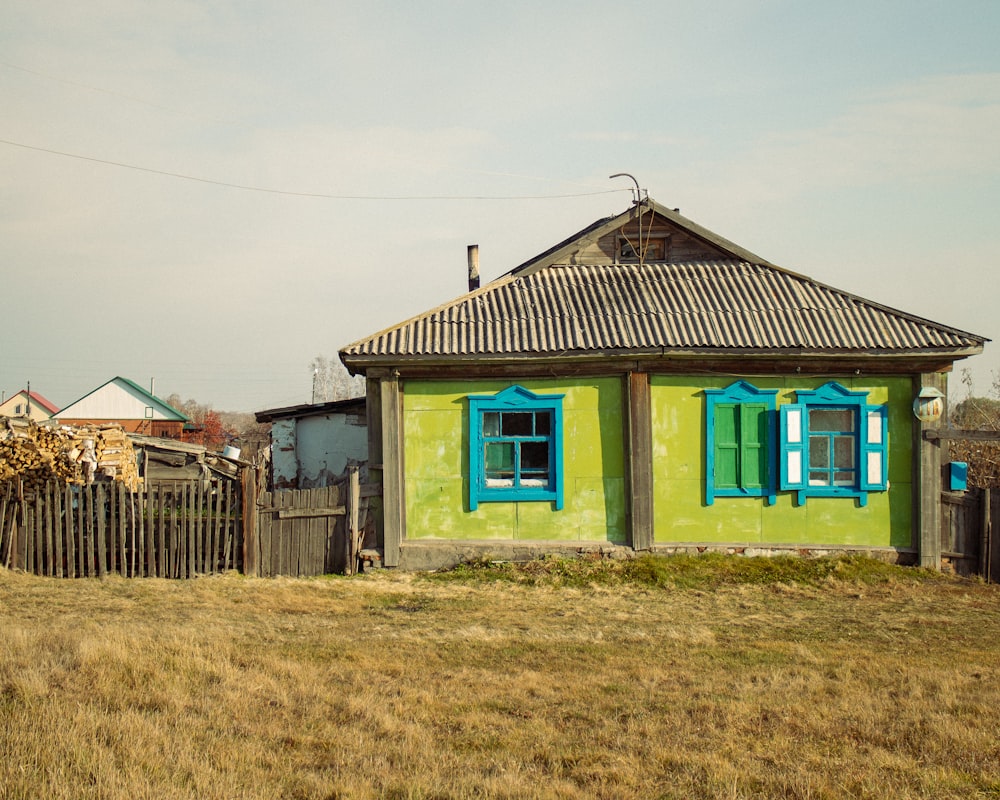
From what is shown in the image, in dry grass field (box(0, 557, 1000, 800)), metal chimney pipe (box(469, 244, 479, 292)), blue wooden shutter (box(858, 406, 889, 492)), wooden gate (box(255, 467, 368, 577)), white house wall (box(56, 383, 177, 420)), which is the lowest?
dry grass field (box(0, 557, 1000, 800))

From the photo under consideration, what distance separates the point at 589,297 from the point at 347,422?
19.6ft

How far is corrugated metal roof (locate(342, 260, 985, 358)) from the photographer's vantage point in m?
12.3

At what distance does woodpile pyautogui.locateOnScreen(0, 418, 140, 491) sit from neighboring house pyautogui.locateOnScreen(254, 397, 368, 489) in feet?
10.7

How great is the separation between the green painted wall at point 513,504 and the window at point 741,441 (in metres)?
1.36

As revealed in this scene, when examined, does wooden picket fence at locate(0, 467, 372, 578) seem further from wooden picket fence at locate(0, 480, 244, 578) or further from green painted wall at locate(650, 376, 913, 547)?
green painted wall at locate(650, 376, 913, 547)

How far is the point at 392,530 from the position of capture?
12.5m

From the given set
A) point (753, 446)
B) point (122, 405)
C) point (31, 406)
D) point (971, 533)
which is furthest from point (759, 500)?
point (31, 406)

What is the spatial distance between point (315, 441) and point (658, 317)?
25.5 ft

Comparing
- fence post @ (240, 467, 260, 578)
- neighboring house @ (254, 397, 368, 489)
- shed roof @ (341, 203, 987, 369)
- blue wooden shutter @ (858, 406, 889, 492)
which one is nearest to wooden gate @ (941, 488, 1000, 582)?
blue wooden shutter @ (858, 406, 889, 492)

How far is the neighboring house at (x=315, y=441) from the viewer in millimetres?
16984

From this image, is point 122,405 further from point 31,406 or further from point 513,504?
point 513,504

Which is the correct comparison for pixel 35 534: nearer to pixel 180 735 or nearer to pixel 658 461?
pixel 180 735

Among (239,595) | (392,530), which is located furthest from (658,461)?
(239,595)

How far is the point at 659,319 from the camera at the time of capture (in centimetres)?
1281
